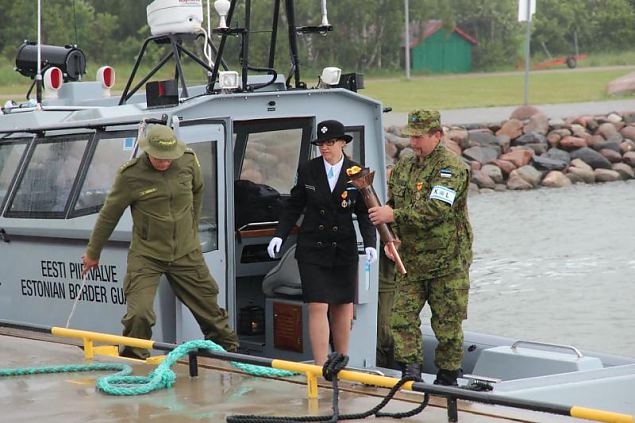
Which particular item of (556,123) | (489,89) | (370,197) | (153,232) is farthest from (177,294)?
(489,89)

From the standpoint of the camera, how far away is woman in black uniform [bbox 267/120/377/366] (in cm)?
738

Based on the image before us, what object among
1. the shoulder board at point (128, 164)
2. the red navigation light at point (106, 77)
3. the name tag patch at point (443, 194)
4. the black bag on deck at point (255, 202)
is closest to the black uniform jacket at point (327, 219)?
the name tag patch at point (443, 194)

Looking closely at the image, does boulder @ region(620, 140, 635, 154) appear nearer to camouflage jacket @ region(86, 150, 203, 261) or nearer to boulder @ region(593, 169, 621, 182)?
boulder @ region(593, 169, 621, 182)

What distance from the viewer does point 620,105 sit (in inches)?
1404

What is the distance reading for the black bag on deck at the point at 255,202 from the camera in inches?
332

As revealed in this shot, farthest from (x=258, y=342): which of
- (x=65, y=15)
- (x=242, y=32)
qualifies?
(x=65, y=15)

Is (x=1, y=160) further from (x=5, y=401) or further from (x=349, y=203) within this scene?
(x=5, y=401)

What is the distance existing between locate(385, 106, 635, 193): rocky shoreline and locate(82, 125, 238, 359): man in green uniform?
18162 mm

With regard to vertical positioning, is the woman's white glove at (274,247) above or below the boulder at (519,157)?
above

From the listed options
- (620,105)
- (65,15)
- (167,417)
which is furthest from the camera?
(620,105)

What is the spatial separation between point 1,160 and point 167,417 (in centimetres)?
377

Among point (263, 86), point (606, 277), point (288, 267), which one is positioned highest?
point (263, 86)

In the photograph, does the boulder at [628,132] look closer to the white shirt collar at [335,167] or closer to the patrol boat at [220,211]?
the patrol boat at [220,211]

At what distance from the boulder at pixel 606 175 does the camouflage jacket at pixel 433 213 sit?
20.9 m
